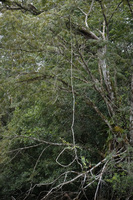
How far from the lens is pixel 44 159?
7000 millimetres

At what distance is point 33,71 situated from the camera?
17.5 ft

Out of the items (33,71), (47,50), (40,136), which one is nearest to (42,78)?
(33,71)

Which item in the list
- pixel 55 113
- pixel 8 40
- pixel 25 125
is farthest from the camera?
pixel 25 125

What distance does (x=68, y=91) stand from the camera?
5.51 m

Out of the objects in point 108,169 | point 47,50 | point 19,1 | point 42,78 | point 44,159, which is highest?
point 19,1

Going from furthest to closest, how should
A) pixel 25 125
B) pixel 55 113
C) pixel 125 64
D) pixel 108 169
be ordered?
1. pixel 25 125
2. pixel 55 113
3. pixel 125 64
4. pixel 108 169

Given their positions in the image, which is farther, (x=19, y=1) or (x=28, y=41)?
(x=19, y=1)

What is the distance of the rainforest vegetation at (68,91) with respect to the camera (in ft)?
15.2

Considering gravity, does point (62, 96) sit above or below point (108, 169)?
above

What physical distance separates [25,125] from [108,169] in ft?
12.1

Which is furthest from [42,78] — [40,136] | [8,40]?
[40,136]

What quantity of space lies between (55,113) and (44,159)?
1696 mm

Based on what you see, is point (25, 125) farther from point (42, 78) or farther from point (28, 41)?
point (28, 41)

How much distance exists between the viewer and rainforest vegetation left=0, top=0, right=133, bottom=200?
4.62 metres
